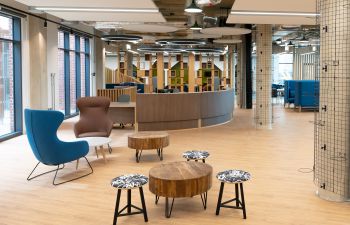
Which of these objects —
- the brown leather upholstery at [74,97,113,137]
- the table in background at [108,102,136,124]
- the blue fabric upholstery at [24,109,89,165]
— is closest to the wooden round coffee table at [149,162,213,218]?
the blue fabric upholstery at [24,109,89,165]

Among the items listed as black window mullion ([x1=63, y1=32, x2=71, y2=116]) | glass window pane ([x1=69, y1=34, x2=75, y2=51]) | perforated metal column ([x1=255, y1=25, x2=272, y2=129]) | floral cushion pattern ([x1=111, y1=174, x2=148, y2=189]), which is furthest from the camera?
glass window pane ([x1=69, y1=34, x2=75, y2=51])

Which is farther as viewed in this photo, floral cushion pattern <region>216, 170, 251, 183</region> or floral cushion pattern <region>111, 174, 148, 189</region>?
floral cushion pattern <region>216, 170, 251, 183</region>

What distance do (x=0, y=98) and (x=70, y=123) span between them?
2.73 meters

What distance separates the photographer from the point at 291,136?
9547mm

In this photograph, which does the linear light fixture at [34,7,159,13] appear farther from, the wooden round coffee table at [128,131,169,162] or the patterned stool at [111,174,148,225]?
the patterned stool at [111,174,148,225]

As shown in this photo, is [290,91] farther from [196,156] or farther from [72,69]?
[196,156]

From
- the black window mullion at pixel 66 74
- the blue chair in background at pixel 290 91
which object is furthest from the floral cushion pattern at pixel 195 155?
the blue chair in background at pixel 290 91

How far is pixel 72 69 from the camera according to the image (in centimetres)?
1447

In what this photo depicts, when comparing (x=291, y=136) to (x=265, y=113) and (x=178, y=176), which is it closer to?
(x=265, y=113)

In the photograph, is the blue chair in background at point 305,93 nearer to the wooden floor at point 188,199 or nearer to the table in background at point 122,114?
the wooden floor at point 188,199

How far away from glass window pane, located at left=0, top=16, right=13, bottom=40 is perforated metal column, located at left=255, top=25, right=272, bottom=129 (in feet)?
22.6

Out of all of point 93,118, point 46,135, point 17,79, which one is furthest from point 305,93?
point 46,135

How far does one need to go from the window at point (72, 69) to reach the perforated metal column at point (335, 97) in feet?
33.7

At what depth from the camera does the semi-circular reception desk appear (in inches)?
395
